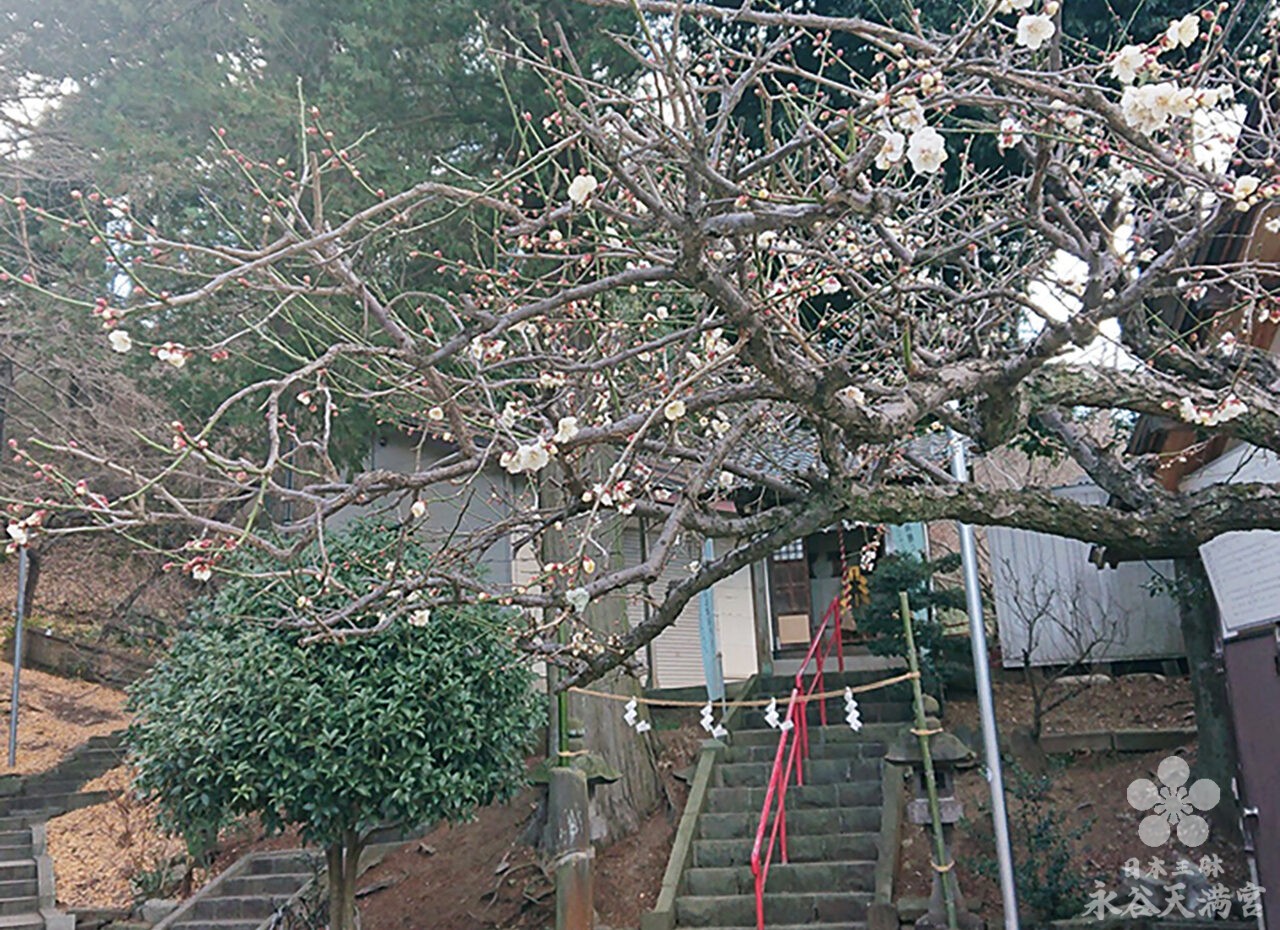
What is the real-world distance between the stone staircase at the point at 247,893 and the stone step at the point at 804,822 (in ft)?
11.8

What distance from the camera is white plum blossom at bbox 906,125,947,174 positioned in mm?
3604

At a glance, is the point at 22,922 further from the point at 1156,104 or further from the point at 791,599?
the point at 1156,104

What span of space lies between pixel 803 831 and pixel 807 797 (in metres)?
0.42

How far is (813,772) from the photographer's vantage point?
10398 millimetres

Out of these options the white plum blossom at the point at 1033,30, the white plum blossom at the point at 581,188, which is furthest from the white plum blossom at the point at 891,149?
the white plum blossom at the point at 581,188

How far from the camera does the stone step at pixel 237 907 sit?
33.0 feet

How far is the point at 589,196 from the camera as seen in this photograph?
3.92 metres

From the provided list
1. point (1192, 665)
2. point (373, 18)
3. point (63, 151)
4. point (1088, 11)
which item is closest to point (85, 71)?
point (63, 151)

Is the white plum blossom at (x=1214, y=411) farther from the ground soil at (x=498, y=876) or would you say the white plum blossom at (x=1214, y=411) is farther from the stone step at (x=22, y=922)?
the stone step at (x=22, y=922)

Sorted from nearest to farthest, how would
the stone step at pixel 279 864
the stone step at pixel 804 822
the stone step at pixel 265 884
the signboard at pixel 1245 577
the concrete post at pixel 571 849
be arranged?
A: the signboard at pixel 1245 577, the concrete post at pixel 571 849, the stone step at pixel 804 822, the stone step at pixel 265 884, the stone step at pixel 279 864

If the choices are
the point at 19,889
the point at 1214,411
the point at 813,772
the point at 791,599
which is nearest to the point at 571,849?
the point at 813,772

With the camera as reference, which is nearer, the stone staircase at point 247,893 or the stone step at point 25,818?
the stone staircase at point 247,893

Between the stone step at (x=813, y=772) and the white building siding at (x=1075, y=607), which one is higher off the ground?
the white building siding at (x=1075, y=607)

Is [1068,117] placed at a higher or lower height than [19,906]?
higher
